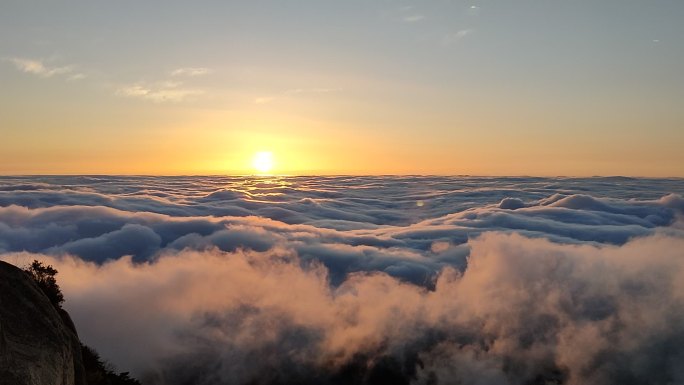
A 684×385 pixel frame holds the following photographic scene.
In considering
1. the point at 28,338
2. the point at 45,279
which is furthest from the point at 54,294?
the point at 28,338

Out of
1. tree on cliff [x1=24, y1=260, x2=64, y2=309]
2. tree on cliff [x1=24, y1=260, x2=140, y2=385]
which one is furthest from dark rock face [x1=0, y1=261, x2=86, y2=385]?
tree on cliff [x1=24, y1=260, x2=64, y2=309]

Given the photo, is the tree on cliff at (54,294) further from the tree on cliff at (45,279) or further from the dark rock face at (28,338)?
the dark rock face at (28,338)

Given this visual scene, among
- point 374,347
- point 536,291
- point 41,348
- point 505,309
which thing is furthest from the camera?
point 536,291

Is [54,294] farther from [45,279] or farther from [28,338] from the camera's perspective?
[28,338]

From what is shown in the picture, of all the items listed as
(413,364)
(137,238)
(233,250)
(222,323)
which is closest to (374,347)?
(413,364)

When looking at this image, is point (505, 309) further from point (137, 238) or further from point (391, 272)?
point (137, 238)

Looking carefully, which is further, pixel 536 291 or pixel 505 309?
pixel 536 291

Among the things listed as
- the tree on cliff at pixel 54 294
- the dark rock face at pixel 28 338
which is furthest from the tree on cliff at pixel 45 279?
the dark rock face at pixel 28 338

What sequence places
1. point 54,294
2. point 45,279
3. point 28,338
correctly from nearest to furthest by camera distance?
point 28,338 → point 54,294 → point 45,279
